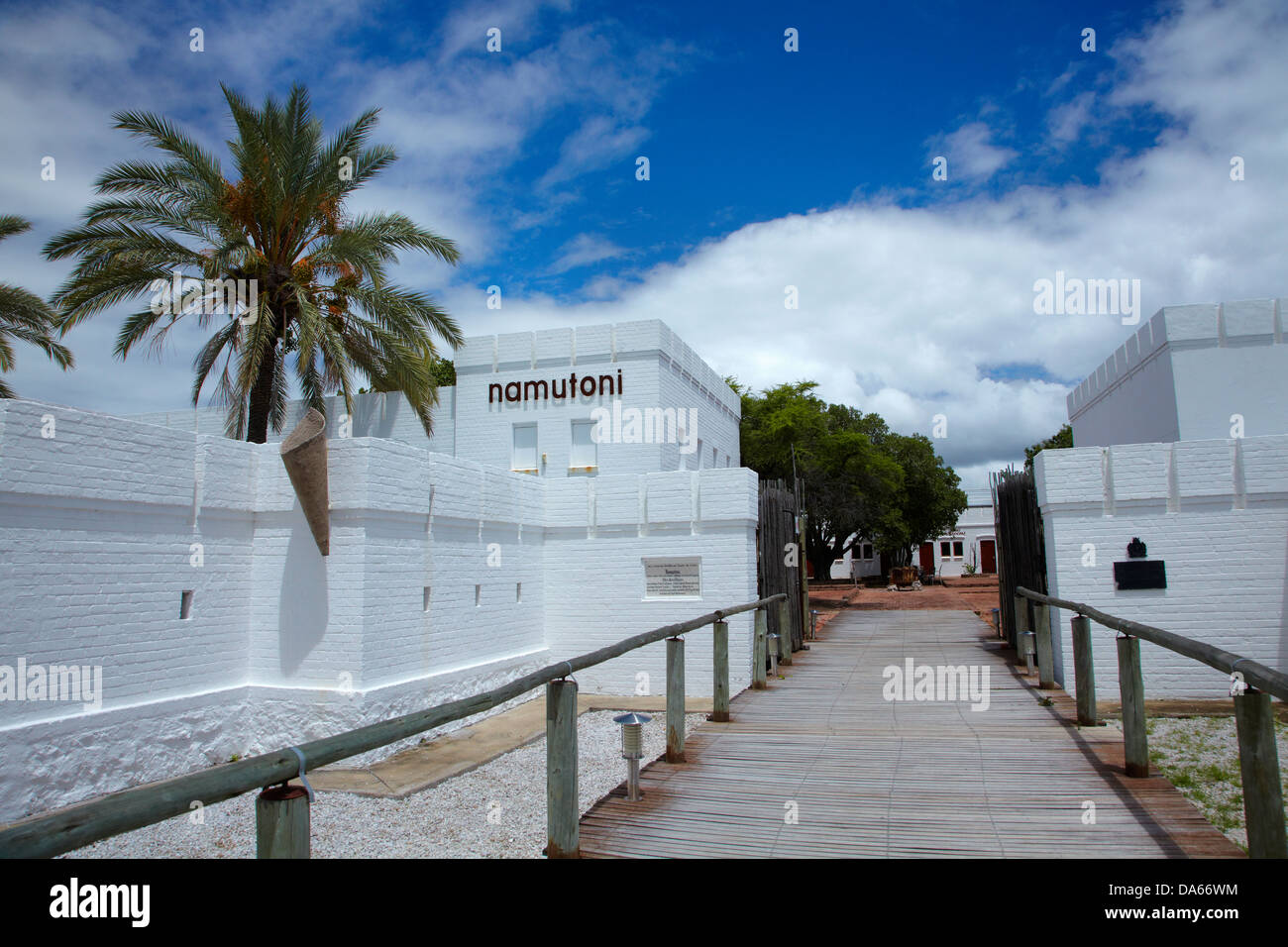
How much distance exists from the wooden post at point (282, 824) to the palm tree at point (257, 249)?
35.8 feet

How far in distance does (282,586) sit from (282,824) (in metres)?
8.51

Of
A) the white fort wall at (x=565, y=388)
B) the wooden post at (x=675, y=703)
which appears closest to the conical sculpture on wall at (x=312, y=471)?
the wooden post at (x=675, y=703)

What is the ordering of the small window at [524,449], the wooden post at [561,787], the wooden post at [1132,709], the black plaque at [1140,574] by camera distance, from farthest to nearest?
1. the small window at [524,449]
2. the black plaque at [1140,574]
3. the wooden post at [1132,709]
4. the wooden post at [561,787]

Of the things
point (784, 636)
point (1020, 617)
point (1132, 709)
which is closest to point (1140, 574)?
point (1020, 617)

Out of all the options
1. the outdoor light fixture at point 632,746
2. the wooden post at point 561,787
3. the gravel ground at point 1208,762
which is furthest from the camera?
the gravel ground at point 1208,762

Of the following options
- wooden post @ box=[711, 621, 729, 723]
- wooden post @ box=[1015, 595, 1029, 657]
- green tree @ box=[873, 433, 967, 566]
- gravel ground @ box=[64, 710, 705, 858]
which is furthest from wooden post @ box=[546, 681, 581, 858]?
green tree @ box=[873, 433, 967, 566]

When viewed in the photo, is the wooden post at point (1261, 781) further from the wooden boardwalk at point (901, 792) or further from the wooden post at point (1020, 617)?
the wooden post at point (1020, 617)

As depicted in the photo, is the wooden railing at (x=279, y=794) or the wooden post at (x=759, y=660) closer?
the wooden railing at (x=279, y=794)

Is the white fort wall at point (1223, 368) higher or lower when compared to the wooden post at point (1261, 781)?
higher

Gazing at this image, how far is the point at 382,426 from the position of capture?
1983 centimetres

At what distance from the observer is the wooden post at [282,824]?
2740 millimetres

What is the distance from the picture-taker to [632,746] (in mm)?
5559

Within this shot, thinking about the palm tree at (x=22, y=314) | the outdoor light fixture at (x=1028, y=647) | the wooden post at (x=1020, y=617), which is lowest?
the outdoor light fixture at (x=1028, y=647)
